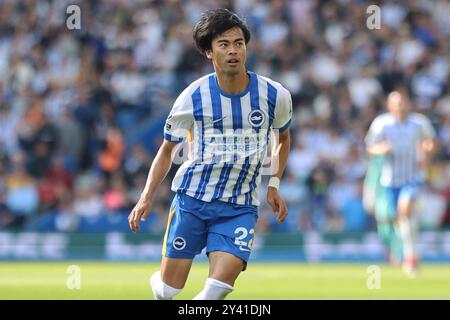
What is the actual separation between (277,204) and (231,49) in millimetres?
1162

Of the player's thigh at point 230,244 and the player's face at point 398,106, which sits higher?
the player's face at point 398,106

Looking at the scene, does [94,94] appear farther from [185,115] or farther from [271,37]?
[185,115]

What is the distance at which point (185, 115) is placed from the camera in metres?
8.40

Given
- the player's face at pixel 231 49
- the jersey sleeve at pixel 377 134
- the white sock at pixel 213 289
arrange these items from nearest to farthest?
the white sock at pixel 213 289
the player's face at pixel 231 49
the jersey sleeve at pixel 377 134

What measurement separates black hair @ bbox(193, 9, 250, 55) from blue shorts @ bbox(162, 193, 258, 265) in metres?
1.11

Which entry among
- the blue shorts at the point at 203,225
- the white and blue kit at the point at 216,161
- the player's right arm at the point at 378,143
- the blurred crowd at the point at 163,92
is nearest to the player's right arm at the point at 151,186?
the white and blue kit at the point at 216,161

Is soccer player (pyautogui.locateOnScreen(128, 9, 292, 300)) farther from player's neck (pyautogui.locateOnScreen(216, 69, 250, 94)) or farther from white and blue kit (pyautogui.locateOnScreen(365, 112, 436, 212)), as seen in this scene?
white and blue kit (pyautogui.locateOnScreen(365, 112, 436, 212))

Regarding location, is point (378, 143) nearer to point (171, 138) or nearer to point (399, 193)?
point (399, 193)

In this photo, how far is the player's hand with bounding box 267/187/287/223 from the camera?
27.7ft

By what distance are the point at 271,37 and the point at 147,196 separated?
1364cm

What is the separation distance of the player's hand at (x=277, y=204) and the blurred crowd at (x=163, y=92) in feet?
34.8

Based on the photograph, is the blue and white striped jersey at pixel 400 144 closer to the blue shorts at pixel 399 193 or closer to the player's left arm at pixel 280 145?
the blue shorts at pixel 399 193

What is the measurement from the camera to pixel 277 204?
8.53m

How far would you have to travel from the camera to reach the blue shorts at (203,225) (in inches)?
325
